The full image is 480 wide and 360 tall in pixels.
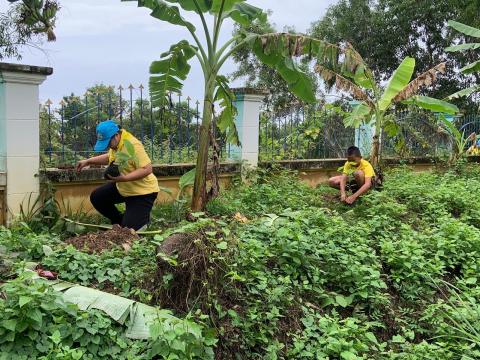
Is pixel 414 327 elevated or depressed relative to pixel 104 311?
depressed

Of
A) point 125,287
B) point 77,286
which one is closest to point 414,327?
point 125,287

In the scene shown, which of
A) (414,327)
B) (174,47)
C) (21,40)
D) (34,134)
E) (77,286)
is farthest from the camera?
(21,40)

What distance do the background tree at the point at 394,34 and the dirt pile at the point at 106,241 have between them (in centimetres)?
1833

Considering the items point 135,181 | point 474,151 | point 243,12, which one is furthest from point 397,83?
point 474,151

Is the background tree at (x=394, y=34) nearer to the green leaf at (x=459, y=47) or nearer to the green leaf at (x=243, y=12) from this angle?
the green leaf at (x=459, y=47)

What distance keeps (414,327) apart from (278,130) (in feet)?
17.2

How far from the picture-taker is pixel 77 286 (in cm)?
319

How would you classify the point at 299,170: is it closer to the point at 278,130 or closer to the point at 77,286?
the point at 278,130

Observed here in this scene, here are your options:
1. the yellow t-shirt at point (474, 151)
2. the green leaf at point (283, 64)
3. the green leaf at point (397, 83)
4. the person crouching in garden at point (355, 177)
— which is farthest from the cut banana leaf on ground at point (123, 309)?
the yellow t-shirt at point (474, 151)

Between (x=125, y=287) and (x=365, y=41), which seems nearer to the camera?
(x=125, y=287)

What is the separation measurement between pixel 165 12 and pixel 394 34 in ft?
57.1

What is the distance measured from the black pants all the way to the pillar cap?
1350 millimetres

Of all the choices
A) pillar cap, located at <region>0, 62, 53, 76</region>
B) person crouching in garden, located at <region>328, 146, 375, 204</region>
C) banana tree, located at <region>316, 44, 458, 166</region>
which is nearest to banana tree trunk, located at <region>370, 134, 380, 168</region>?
banana tree, located at <region>316, 44, 458, 166</region>

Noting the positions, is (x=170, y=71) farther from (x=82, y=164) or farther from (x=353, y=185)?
(x=353, y=185)
